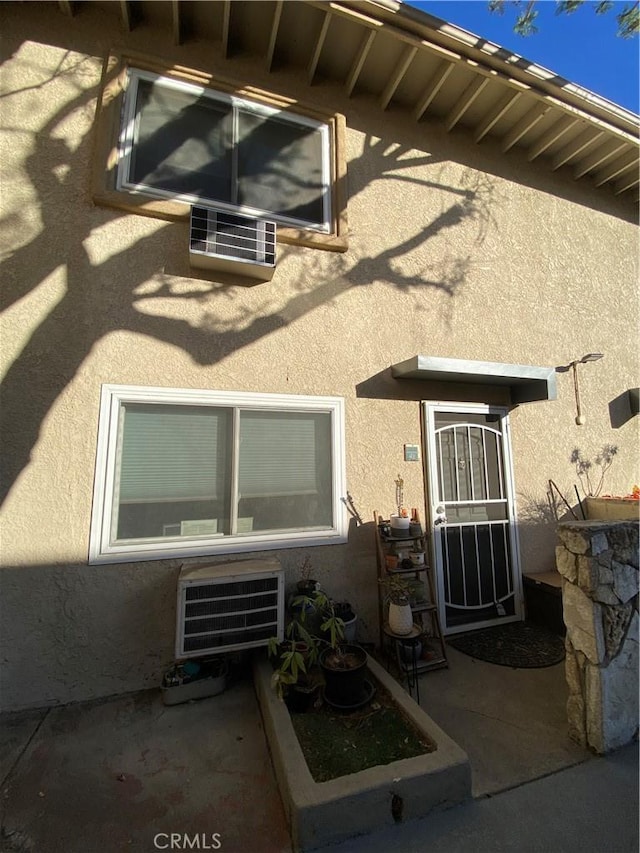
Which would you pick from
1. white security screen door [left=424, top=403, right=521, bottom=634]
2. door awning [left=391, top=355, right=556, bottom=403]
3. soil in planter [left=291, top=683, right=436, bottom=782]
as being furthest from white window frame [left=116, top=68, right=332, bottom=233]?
soil in planter [left=291, top=683, right=436, bottom=782]

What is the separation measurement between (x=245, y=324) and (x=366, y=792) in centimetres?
354

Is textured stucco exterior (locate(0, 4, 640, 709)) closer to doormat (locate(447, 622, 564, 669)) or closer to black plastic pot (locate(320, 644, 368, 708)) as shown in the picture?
doormat (locate(447, 622, 564, 669))

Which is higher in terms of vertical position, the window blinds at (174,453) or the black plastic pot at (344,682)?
the window blinds at (174,453)

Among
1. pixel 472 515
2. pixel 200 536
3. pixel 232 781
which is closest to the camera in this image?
pixel 232 781

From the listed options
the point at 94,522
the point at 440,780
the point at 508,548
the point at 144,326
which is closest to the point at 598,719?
the point at 440,780

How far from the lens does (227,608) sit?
9.52 feet

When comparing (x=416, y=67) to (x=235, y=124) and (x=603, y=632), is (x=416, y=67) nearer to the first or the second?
(x=235, y=124)

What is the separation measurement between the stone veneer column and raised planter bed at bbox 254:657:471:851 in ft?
3.39

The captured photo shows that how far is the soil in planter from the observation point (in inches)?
83.0

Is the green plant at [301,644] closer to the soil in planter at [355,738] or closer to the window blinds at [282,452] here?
the soil in planter at [355,738]

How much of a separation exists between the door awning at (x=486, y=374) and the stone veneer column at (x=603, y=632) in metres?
1.82

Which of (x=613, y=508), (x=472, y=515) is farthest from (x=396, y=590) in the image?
(x=613, y=508)

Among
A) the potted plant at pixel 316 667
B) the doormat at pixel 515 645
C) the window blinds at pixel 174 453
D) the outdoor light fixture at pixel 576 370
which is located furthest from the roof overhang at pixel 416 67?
the doormat at pixel 515 645

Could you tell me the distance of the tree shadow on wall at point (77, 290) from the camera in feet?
9.82
